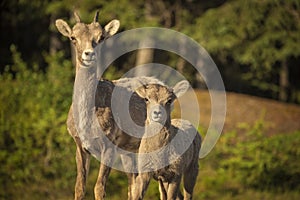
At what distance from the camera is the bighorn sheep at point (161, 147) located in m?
9.12

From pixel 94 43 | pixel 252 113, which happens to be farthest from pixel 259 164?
pixel 94 43

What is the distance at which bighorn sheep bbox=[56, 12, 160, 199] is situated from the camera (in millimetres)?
9406

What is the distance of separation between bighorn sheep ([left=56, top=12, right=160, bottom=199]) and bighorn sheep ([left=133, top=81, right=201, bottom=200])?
1.84 ft

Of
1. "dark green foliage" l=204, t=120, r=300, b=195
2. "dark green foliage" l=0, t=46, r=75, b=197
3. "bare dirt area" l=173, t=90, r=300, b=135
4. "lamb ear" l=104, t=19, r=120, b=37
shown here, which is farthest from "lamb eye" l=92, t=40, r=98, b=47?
"bare dirt area" l=173, t=90, r=300, b=135

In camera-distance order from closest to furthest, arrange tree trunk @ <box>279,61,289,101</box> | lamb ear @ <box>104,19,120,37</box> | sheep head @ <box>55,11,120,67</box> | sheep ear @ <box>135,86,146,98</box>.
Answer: sheep head @ <box>55,11,120,67</box>
sheep ear @ <box>135,86,146,98</box>
lamb ear @ <box>104,19,120,37</box>
tree trunk @ <box>279,61,289,101</box>

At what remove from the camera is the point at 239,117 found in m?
21.4

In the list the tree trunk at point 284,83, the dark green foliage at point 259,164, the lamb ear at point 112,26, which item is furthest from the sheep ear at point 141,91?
the tree trunk at point 284,83

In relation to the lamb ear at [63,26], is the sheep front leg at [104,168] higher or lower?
lower

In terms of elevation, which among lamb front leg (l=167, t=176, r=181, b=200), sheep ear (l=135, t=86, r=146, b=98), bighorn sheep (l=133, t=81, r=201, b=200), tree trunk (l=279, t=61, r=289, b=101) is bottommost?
lamb front leg (l=167, t=176, r=181, b=200)

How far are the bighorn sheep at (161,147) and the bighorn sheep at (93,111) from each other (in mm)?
561

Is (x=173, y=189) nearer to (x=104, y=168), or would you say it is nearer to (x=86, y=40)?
(x=104, y=168)

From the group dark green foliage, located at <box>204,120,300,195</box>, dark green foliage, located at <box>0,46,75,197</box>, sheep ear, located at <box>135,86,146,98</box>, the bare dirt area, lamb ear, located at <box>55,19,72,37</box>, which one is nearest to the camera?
sheep ear, located at <box>135,86,146,98</box>

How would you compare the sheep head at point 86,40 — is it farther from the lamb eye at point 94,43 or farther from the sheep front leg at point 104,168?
the sheep front leg at point 104,168

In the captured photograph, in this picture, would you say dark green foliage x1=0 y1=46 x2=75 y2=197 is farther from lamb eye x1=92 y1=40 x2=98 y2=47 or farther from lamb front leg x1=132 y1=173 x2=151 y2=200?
lamb eye x1=92 y1=40 x2=98 y2=47
